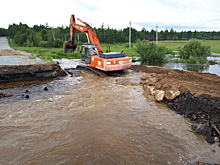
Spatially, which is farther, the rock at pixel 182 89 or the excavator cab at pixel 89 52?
the excavator cab at pixel 89 52

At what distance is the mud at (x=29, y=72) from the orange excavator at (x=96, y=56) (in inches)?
106

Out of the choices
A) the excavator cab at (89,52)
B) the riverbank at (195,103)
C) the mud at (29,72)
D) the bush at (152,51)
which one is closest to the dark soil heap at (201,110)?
the riverbank at (195,103)

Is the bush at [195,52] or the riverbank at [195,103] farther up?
the bush at [195,52]

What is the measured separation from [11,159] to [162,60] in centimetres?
2061

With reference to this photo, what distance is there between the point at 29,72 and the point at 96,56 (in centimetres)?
523

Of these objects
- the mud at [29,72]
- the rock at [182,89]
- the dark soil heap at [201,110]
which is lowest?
the dark soil heap at [201,110]

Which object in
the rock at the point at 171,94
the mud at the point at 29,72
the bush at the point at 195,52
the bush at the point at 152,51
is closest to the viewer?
the rock at the point at 171,94

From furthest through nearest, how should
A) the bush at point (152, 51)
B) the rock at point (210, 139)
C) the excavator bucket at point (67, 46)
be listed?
the bush at point (152, 51) → the excavator bucket at point (67, 46) → the rock at point (210, 139)

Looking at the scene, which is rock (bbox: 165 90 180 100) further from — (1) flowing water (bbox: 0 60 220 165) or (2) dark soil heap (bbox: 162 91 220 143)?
(1) flowing water (bbox: 0 60 220 165)

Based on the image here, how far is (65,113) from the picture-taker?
24.3 ft

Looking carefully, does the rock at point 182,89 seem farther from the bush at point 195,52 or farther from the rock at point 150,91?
the bush at point 195,52

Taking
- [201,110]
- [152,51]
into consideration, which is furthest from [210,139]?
[152,51]

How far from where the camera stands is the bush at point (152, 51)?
72.3 ft

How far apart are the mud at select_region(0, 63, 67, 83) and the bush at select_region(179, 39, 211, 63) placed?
51.5 feet
